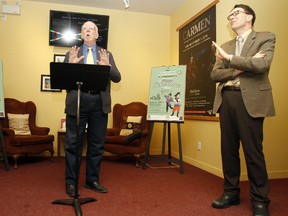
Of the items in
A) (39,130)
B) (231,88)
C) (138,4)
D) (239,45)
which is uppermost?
(138,4)

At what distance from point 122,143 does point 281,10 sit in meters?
2.78

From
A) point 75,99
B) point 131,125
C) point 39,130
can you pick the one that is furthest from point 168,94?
point 39,130

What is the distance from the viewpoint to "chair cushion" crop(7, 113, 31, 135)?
4.41m

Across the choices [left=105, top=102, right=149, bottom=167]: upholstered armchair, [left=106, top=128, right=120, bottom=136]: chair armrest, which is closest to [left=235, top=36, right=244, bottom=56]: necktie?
[left=105, top=102, right=149, bottom=167]: upholstered armchair

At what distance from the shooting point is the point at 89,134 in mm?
2775

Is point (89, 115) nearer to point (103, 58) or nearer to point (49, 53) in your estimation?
point (103, 58)

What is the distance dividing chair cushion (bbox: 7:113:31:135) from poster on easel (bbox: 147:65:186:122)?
206cm

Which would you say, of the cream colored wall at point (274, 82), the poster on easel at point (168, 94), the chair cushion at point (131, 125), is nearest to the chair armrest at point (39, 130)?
the chair cushion at point (131, 125)

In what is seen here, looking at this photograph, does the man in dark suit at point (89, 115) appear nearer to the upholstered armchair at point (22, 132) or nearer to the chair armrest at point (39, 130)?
the upholstered armchair at point (22, 132)

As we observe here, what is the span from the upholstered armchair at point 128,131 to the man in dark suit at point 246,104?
1960 millimetres

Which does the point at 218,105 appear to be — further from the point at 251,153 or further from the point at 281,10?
the point at 281,10

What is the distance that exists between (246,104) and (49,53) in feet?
12.8

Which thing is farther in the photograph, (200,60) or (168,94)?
(200,60)

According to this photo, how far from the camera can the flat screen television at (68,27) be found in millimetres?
4957
